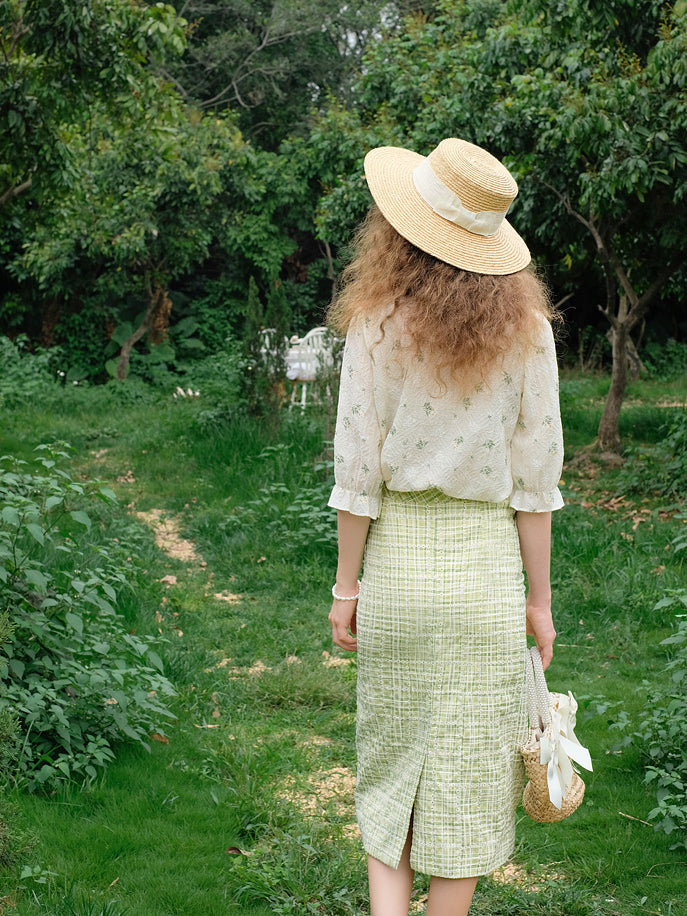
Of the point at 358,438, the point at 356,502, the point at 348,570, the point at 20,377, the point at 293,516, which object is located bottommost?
the point at 20,377

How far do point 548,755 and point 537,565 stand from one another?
16.5 inches

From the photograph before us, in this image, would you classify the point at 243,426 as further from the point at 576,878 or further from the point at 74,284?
the point at 74,284

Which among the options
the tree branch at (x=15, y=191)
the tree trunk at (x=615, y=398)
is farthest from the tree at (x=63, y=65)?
the tree trunk at (x=615, y=398)

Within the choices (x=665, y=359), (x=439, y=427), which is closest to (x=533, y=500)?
(x=439, y=427)

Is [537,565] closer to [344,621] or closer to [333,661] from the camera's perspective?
[344,621]

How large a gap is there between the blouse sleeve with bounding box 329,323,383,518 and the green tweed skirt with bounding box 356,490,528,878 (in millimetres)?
69

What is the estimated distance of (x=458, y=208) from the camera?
210 cm

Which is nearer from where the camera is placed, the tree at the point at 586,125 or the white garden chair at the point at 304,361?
the tree at the point at 586,125

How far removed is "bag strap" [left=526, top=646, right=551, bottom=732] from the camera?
2146 millimetres

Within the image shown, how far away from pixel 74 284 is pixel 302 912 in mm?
13748

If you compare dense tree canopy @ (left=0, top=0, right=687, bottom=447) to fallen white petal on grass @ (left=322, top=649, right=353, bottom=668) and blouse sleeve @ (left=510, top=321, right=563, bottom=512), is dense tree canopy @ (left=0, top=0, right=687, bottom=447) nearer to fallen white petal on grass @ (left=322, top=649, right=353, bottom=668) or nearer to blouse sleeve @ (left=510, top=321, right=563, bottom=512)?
blouse sleeve @ (left=510, top=321, right=563, bottom=512)

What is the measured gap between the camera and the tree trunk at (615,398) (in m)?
8.47

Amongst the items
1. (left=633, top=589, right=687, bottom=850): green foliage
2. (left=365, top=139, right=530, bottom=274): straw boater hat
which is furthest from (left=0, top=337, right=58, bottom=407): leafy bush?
(left=365, top=139, right=530, bottom=274): straw boater hat

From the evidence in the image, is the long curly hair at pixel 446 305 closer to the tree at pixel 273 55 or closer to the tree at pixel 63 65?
the tree at pixel 63 65
